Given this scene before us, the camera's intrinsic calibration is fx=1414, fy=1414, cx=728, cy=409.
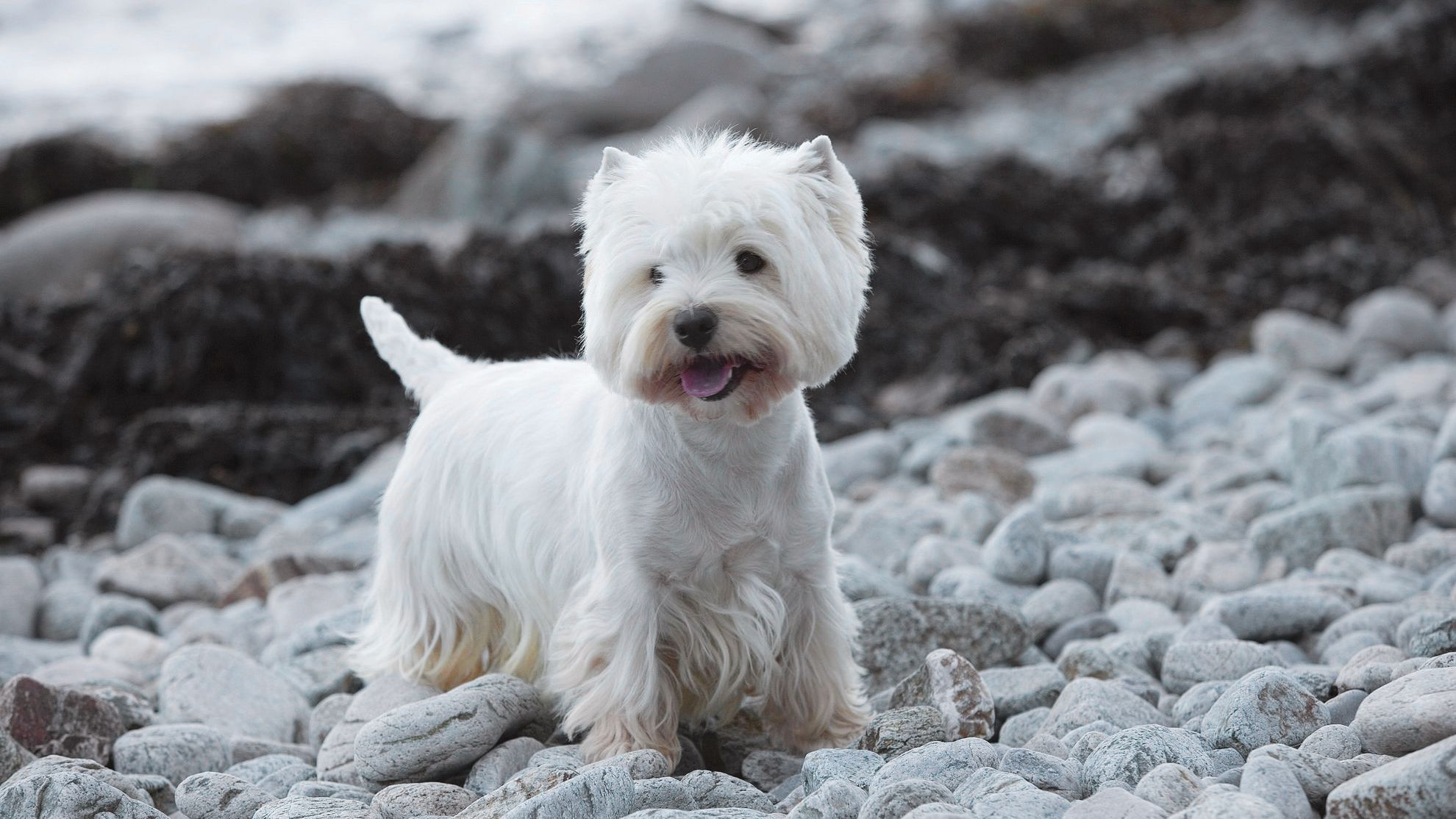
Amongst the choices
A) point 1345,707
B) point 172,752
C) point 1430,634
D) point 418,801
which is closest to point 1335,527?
point 1430,634

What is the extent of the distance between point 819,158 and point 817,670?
4.71 feet

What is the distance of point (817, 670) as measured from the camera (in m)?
4.02

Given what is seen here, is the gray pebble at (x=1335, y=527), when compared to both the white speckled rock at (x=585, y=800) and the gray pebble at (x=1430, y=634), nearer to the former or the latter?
the gray pebble at (x=1430, y=634)

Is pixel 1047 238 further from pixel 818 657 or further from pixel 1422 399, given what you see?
pixel 818 657

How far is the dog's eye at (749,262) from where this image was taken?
3531 millimetres

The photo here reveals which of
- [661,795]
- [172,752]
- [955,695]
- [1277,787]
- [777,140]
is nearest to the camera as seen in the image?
[1277,787]

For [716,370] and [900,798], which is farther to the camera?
[716,370]

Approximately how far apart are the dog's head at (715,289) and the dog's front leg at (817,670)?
67cm

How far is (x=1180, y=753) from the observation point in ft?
10.4

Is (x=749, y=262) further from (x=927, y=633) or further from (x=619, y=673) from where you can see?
(x=927, y=633)

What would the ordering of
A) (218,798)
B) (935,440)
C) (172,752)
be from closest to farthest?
1. (218,798)
2. (172,752)
3. (935,440)

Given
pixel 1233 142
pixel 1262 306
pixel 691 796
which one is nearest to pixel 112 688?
pixel 691 796

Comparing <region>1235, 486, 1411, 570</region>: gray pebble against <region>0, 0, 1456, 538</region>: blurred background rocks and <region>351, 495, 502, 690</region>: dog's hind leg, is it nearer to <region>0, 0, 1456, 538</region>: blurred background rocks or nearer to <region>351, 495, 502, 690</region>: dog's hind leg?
<region>0, 0, 1456, 538</region>: blurred background rocks

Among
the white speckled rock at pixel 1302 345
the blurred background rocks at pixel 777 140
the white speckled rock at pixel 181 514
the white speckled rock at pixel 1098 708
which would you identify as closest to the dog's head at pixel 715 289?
the blurred background rocks at pixel 777 140
